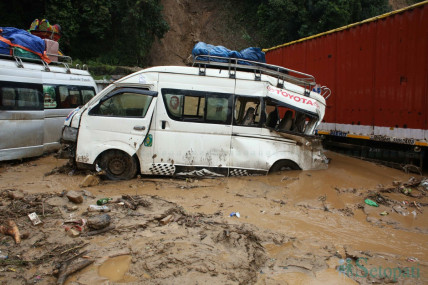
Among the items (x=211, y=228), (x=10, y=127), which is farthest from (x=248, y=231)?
(x=10, y=127)

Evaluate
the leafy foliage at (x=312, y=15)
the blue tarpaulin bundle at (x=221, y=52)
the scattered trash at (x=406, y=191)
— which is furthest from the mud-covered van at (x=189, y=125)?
the leafy foliage at (x=312, y=15)

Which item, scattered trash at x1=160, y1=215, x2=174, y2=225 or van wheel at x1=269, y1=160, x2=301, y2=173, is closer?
scattered trash at x1=160, y1=215, x2=174, y2=225

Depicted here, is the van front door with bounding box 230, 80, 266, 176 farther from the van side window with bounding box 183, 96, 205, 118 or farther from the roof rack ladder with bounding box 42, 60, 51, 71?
the roof rack ladder with bounding box 42, 60, 51, 71

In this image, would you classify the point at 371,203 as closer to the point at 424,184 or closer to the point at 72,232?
the point at 424,184

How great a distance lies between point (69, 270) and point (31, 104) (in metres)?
5.84

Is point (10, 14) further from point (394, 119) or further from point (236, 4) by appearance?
point (394, 119)

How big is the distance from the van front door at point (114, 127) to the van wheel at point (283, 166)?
255 cm

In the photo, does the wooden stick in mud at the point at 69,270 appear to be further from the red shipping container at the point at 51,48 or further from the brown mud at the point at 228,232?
the red shipping container at the point at 51,48

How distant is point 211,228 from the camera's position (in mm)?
3943

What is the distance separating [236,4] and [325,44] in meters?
20.6

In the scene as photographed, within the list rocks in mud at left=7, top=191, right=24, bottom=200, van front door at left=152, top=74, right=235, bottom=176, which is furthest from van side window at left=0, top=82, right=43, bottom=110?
van front door at left=152, top=74, right=235, bottom=176

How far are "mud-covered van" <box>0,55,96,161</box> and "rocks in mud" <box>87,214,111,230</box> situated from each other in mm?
4486

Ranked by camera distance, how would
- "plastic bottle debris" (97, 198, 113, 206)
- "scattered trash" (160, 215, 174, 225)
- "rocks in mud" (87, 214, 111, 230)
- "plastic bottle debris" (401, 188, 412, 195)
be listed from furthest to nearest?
1. "plastic bottle debris" (401, 188, 412, 195)
2. "plastic bottle debris" (97, 198, 113, 206)
3. "scattered trash" (160, 215, 174, 225)
4. "rocks in mud" (87, 214, 111, 230)

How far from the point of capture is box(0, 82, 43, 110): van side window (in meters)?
6.88
